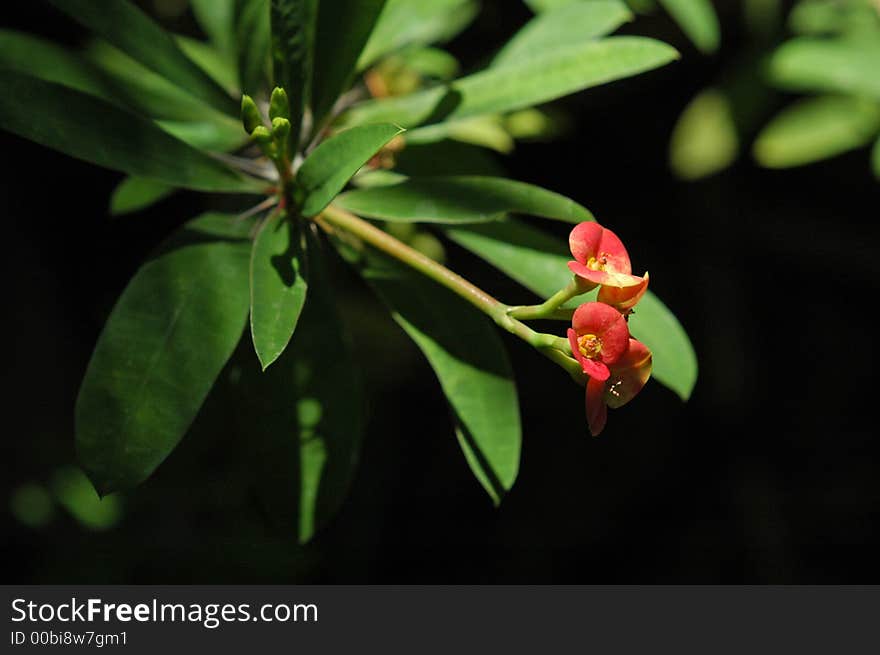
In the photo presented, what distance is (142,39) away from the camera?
44.2 inches

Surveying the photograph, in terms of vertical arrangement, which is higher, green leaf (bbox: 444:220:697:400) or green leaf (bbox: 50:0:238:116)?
green leaf (bbox: 50:0:238:116)

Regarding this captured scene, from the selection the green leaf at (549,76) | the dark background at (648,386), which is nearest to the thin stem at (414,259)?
the green leaf at (549,76)

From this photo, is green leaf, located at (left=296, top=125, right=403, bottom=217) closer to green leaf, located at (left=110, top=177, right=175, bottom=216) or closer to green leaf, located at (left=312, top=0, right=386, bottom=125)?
green leaf, located at (left=312, top=0, right=386, bottom=125)

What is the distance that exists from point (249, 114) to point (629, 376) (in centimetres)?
47

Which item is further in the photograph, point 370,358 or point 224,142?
point 370,358

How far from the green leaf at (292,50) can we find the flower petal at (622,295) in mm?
438

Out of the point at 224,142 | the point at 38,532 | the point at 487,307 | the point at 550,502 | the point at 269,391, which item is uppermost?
the point at 224,142

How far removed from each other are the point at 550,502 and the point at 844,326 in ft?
4.32

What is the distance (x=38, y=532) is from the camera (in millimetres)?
2359

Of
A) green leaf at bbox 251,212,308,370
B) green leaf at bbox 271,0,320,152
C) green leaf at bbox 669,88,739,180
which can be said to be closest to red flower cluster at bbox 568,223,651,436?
green leaf at bbox 251,212,308,370

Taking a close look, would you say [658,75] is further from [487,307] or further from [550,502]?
[487,307]

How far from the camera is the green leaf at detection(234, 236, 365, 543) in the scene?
1.19m

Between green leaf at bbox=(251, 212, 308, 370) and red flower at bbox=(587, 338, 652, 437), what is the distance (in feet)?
0.99
